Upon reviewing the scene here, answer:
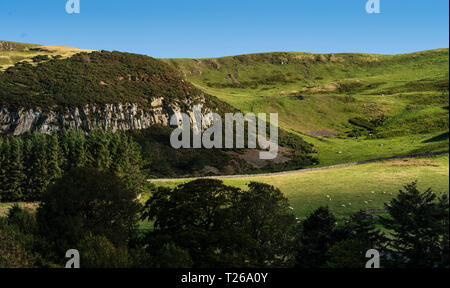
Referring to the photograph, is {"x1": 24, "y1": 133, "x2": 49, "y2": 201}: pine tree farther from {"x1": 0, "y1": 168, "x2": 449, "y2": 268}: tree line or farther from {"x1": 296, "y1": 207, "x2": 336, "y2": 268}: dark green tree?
{"x1": 296, "y1": 207, "x2": 336, "y2": 268}: dark green tree

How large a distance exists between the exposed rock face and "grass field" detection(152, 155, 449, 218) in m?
58.0

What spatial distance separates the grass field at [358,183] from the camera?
68812mm

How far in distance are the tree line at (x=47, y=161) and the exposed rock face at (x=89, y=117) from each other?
3085 centimetres

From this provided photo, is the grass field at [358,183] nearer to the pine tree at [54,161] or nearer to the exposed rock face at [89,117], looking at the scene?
the pine tree at [54,161]

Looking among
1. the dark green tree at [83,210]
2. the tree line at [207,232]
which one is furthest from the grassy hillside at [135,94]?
the tree line at [207,232]

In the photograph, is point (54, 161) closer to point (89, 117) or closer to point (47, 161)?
point (47, 161)

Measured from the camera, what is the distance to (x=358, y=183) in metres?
82.8

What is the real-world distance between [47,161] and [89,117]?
167 feet

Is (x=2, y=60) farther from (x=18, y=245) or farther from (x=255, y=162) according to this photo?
(x=18, y=245)

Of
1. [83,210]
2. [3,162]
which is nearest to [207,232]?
[83,210]
